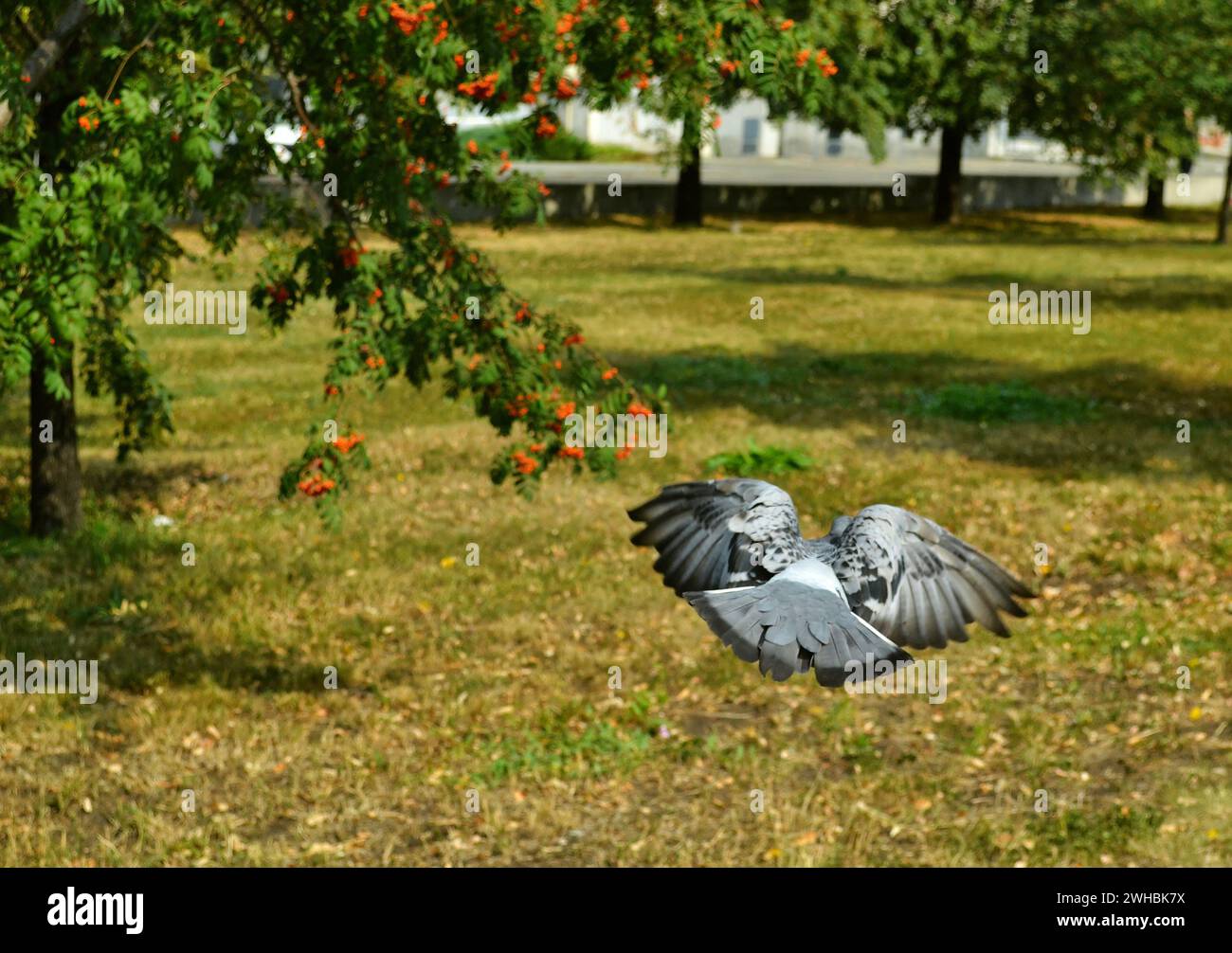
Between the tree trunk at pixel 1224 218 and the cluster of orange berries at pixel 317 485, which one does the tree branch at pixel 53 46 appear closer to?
the cluster of orange berries at pixel 317 485

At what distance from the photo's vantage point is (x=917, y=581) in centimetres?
472

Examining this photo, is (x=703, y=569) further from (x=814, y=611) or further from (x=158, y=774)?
(x=158, y=774)

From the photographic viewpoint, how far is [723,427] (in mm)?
17438

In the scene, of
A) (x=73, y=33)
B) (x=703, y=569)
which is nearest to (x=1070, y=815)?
(x=703, y=569)

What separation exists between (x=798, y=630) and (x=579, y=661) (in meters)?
6.76

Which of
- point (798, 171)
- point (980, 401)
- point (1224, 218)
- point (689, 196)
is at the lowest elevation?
point (980, 401)

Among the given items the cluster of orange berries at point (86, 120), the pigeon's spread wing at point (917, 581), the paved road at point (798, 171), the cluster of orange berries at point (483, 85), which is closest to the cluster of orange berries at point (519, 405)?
the cluster of orange berries at point (483, 85)

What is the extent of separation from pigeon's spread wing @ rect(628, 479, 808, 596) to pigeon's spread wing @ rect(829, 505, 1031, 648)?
20cm

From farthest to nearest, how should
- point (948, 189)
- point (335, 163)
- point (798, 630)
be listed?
point (948, 189) → point (335, 163) → point (798, 630)

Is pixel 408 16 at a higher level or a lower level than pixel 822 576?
higher

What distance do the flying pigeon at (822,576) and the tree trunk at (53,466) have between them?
29.5 feet

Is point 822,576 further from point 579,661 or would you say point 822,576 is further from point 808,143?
point 808,143

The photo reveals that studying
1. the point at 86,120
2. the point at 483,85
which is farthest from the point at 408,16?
the point at 86,120

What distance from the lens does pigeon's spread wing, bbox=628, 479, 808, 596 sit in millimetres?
4395
